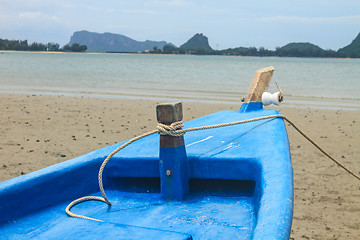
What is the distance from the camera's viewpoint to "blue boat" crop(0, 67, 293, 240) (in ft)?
6.63

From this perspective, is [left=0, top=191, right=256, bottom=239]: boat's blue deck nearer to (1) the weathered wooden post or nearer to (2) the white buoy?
(1) the weathered wooden post

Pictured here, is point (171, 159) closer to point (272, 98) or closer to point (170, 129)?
point (170, 129)

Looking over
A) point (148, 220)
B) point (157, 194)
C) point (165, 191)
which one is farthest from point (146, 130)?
point (148, 220)

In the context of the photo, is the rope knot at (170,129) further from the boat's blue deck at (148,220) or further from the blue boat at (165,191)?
the boat's blue deck at (148,220)

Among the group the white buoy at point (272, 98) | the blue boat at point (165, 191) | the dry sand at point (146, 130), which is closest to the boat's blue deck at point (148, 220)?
the blue boat at point (165, 191)

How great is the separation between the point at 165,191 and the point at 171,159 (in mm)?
226

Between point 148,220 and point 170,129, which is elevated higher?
point 170,129

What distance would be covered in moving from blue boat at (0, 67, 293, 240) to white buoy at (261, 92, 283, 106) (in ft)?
3.23

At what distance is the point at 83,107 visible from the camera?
1112cm

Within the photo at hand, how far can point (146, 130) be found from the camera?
26.1 ft

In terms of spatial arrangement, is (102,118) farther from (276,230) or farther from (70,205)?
(276,230)

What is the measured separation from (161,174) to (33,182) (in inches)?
31.6

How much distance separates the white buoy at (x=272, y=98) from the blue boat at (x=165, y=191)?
0.98 m

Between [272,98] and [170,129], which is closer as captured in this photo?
[170,129]
